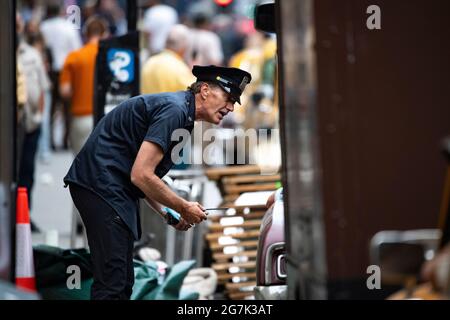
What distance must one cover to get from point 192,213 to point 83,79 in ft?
20.5

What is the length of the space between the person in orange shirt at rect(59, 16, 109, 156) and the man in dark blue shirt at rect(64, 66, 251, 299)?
18.6 ft

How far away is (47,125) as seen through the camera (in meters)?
19.2

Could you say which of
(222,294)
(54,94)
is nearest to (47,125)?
(54,94)

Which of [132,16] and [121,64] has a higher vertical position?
[132,16]

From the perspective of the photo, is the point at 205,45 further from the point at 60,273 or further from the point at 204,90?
the point at 204,90

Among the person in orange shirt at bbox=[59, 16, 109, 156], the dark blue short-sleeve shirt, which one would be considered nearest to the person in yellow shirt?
the person in orange shirt at bbox=[59, 16, 109, 156]

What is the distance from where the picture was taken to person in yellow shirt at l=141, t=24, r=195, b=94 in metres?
12.1

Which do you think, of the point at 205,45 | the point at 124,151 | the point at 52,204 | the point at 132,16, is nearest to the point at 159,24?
the point at 52,204

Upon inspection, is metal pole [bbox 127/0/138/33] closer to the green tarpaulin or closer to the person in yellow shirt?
the person in yellow shirt

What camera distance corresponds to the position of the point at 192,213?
6.86 meters

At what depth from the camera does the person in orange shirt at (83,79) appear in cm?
1265

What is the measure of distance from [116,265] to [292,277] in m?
1.16
